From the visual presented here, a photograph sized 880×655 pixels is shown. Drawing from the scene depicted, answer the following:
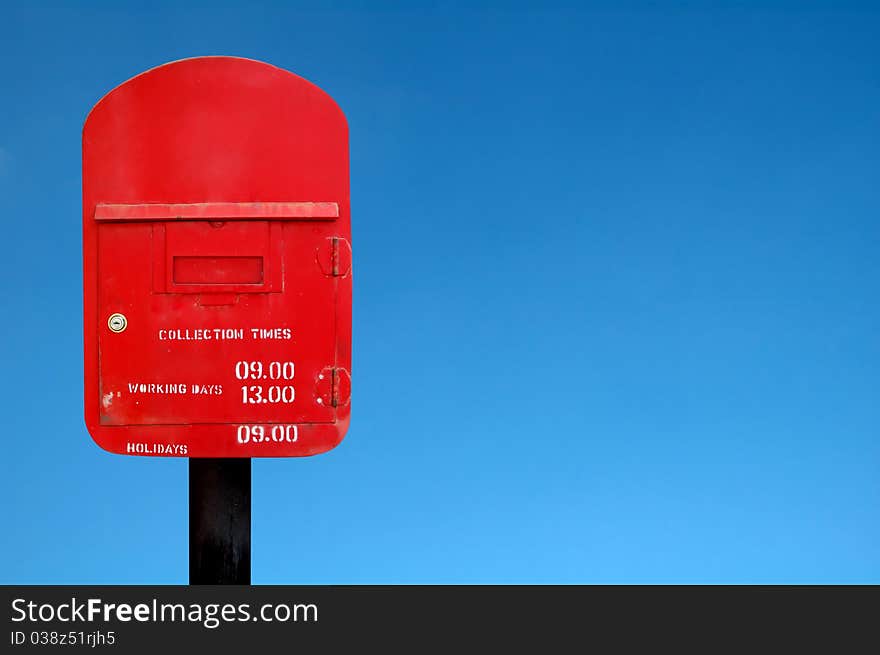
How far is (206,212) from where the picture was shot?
2811mm

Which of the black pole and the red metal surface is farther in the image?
the black pole

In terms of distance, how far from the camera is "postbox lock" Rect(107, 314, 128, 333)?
9.30ft

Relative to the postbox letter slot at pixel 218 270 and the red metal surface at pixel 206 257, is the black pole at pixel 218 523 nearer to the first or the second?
the red metal surface at pixel 206 257

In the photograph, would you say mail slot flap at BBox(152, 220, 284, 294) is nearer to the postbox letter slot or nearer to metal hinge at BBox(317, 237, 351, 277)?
the postbox letter slot

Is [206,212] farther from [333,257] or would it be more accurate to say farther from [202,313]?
[333,257]

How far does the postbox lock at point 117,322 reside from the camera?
284 centimetres

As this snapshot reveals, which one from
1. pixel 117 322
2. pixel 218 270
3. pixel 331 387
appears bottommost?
pixel 331 387

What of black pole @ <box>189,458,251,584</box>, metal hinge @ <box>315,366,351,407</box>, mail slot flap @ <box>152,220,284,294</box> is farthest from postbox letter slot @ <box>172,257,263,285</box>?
black pole @ <box>189,458,251,584</box>

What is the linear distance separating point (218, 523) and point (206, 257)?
891 millimetres

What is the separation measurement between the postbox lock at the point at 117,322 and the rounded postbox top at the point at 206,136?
38cm

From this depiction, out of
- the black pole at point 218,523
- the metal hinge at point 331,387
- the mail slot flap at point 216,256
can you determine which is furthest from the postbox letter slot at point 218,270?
the black pole at point 218,523

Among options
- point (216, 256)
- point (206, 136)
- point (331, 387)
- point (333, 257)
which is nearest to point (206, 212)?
point (216, 256)
